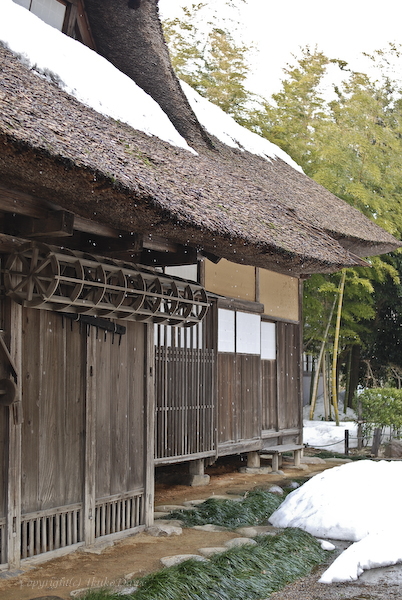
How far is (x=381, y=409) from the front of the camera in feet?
38.9

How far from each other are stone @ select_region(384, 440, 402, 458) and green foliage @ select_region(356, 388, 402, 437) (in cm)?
38

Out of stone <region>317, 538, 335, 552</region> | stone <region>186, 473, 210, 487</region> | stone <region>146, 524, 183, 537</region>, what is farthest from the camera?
stone <region>186, 473, 210, 487</region>

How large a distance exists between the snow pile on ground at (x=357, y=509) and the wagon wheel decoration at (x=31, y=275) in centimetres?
309

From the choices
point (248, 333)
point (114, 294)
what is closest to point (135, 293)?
point (114, 294)

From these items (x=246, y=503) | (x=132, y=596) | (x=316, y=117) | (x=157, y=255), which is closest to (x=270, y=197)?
(x=157, y=255)

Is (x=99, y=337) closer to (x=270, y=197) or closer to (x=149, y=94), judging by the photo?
(x=270, y=197)

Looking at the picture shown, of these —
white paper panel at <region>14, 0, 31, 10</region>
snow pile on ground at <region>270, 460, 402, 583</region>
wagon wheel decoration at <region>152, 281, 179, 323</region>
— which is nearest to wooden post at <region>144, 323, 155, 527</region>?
wagon wheel decoration at <region>152, 281, 179, 323</region>

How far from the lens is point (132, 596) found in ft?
13.1

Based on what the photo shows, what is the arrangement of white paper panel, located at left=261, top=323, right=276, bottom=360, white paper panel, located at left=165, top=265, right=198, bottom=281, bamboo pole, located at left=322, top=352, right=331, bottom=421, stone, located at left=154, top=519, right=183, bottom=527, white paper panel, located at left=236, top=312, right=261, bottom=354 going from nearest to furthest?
stone, located at left=154, top=519, right=183, bottom=527, white paper panel, located at left=165, top=265, right=198, bottom=281, white paper panel, located at left=236, top=312, right=261, bottom=354, white paper panel, located at left=261, top=323, right=276, bottom=360, bamboo pole, located at left=322, top=352, right=331, bottom=421

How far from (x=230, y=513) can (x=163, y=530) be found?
94cm

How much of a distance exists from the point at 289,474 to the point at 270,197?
175 inches

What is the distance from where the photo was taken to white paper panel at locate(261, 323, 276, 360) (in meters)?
9.90

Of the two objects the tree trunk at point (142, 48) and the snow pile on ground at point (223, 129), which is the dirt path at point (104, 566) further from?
the snow pile on ground at point (223, 129)

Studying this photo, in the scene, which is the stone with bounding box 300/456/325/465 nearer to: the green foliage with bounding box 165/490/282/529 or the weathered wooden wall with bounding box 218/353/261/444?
the weathered wooden wall with bounding box 218/353/261/444
